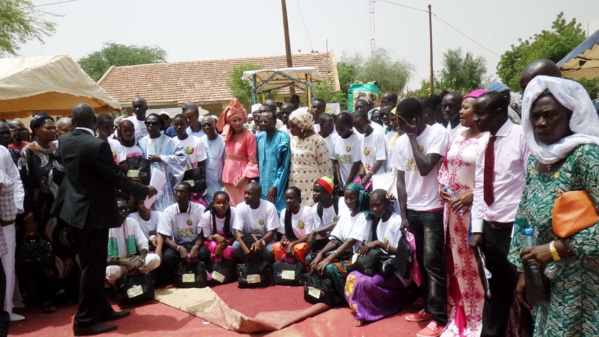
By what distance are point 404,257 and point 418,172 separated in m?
0.85

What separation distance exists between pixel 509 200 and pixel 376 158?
10.5 feet

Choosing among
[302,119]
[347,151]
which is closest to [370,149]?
[347,151]

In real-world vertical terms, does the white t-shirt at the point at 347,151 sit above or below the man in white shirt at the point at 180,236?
above

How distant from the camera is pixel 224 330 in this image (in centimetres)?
470

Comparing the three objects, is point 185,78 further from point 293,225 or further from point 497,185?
point 497,185

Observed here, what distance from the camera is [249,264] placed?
5.90 m

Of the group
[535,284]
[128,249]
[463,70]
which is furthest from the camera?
[463,70]

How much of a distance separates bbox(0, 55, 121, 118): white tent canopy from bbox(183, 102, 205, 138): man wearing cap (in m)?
2.76

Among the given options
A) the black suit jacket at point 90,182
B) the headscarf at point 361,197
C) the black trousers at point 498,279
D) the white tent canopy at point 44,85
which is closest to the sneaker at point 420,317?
the black trousers at point 498,279

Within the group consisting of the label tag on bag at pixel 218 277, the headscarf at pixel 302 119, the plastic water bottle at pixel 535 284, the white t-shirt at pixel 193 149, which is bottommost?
the label tag on bag at pixel 218 277

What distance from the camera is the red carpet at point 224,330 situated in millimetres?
4547

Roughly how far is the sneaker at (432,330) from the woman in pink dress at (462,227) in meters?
0.09

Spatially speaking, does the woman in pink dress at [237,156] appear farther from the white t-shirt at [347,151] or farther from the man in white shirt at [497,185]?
the man in white shirt at [497,185]

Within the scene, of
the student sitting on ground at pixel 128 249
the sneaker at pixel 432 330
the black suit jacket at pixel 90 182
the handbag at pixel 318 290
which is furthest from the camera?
the student sitting on ground at pixel 128 249
